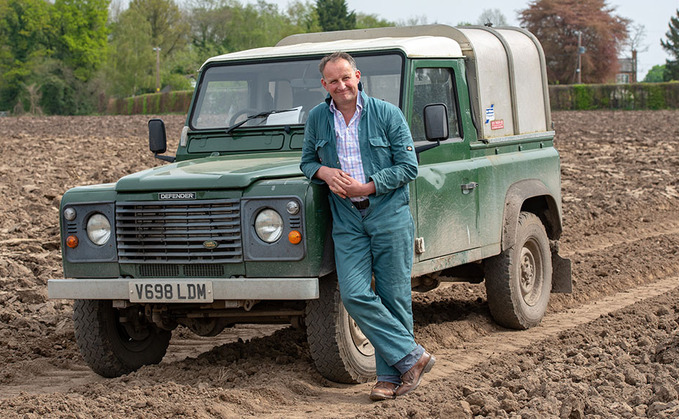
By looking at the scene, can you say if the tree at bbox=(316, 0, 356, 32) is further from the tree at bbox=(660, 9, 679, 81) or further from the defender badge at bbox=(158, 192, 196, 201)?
the defender badge at bbox=(158, 192, 196, 201)

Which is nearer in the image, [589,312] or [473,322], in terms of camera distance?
[473,322]

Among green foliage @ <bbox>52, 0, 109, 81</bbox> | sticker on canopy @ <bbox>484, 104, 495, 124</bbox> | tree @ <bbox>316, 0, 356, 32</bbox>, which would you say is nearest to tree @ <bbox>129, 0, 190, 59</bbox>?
green foliage @ <bbox>52, 0, 109, 81</bbox>

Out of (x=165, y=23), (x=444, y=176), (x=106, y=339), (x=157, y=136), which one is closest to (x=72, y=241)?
(x=106, y=339)

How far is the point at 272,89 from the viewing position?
710 cm

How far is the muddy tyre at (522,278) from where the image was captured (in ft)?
25.3

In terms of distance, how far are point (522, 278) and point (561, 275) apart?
33.3 inches

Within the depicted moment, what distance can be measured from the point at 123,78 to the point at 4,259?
8212cm

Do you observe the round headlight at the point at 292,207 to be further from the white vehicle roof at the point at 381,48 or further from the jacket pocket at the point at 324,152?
the white vehicle roof at the point at 381,48

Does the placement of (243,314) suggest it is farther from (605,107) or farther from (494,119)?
(605,107)

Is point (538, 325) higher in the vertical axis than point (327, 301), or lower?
lower

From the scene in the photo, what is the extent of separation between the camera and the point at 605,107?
60750 millimetres

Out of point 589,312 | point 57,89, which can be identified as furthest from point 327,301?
point 57,89

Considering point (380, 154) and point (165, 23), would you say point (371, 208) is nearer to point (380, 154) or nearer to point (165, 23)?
point (380, 154)

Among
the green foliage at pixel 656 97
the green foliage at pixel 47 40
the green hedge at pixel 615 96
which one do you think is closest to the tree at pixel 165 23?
the green foliage at pixel 47 40
